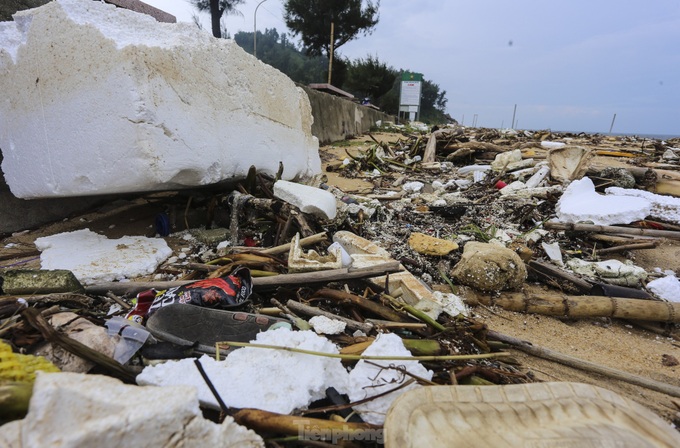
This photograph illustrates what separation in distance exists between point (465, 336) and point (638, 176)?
4.58 meters

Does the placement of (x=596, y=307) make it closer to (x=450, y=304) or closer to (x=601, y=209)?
(x=450, y=304)

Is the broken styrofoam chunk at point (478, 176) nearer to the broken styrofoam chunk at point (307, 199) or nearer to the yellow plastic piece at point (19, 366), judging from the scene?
the broken styrofoam chunk at point (307, 199)

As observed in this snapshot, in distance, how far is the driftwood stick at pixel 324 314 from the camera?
1.59m

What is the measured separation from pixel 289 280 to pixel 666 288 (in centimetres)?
268

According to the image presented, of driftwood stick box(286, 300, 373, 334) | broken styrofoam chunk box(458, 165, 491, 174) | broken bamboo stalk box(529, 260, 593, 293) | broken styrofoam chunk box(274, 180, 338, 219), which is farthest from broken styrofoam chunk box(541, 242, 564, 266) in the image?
broken styrofoam chunk box(458, 165, 491, 174)

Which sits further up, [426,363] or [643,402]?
[426,363]

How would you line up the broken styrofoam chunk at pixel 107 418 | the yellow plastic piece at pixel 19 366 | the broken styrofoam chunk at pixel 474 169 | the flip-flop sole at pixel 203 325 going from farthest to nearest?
the broken styrofoam chunk at pixel 474 169, the flip-flop sole at pixel 203 325, the yellow plastic piece at pixel 19 366, the broken styrofoam chunk at pixel 107 418

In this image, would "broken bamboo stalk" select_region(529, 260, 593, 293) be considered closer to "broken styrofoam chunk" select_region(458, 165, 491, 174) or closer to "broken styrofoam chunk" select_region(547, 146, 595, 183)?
"broken styrofoam chunk" select_region(547, 146, 595, 183)

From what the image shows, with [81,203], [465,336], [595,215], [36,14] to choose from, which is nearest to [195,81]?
[36,14]

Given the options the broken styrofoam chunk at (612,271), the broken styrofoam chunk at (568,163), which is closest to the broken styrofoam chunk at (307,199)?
the broken styrofoam chunk at (612,271)

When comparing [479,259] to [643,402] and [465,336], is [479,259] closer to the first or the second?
[465,336]

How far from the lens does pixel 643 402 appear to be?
1494mm

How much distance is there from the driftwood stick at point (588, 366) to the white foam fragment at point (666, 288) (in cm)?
123

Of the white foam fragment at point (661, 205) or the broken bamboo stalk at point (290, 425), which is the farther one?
the white foam fragment at point (661, 205)
